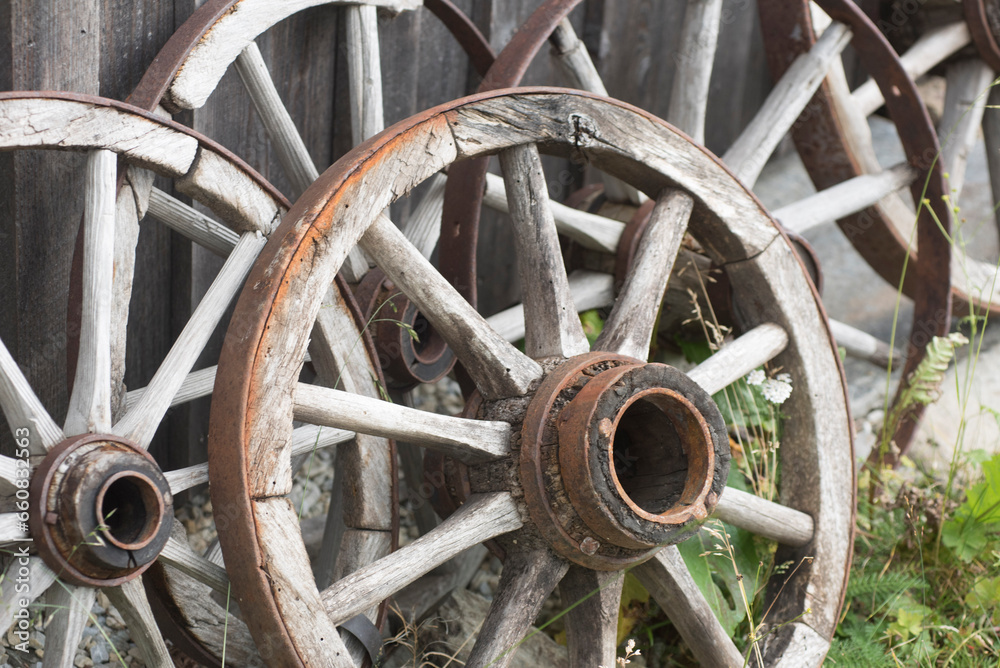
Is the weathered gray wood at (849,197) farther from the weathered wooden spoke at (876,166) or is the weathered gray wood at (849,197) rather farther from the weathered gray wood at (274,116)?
the weathered gray wood at (274,116)

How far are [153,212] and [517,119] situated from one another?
0.74m

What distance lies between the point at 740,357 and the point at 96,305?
4.43 feet

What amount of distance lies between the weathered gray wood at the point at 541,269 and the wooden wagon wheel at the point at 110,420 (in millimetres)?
483

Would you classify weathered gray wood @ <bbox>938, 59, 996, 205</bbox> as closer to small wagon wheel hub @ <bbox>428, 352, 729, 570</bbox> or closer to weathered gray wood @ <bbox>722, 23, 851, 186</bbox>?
weathered gray wood @ <bbox>722, 23, 851, 186</bbox>

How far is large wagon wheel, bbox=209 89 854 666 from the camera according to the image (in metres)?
1.35

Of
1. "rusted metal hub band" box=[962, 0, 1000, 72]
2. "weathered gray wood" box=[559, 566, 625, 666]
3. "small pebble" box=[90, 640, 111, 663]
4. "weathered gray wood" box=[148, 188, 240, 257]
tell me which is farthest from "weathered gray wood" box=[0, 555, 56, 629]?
"rusted metal hub band" box=[962, 0, 1000, 72]

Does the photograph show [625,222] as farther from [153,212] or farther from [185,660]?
[185,660]

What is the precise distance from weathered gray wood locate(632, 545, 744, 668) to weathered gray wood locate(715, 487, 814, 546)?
16 cm

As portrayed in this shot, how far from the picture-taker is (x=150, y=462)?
1465 millimetres

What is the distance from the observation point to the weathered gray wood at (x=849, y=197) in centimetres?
275

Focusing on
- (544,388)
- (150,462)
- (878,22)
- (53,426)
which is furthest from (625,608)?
(878,22)

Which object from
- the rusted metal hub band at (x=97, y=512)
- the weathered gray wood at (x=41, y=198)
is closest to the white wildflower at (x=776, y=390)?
the rusted metal hub band at (x=97, y=512)

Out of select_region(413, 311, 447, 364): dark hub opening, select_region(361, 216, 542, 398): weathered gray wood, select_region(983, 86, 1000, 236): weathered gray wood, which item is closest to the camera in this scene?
select_region(361, 216, 542, 398): weathered gray wood

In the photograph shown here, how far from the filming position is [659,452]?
1.75 meters
